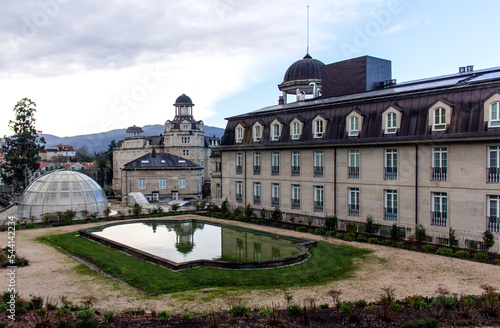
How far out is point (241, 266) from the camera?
1648 cm

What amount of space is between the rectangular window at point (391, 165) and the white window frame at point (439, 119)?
2805 millimetres

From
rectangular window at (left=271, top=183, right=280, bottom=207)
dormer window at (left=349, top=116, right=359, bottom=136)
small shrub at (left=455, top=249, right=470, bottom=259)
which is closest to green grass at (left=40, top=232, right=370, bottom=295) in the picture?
small shrub at (left=455, top=249, right=470, bottom=259)

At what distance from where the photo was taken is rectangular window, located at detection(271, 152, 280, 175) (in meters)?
30.8

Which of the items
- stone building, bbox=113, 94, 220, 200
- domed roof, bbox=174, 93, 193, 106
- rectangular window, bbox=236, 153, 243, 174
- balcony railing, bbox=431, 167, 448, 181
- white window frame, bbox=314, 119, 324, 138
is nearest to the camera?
balcony railing, bbox=431, 167, 448, 181

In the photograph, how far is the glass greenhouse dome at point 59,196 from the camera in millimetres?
32781

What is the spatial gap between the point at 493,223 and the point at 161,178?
40.9m

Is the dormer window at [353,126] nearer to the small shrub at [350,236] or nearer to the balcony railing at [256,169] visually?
the small shrub at [350,236]

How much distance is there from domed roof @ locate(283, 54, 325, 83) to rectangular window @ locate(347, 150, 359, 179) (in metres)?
19.7

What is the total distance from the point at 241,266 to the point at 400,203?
37.2 feet

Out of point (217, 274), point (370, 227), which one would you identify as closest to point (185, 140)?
point (370, 227)

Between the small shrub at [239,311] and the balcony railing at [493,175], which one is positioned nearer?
the small shrub at [239,311]

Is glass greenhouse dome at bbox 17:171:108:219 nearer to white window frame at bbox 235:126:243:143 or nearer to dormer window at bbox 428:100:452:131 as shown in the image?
white window frame at bbox 235:126:243:143

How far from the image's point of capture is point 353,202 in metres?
25.5

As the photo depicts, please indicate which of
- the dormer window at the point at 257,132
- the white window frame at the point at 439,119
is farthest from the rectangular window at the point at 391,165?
the dormer window at the point at 257,132
